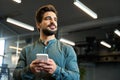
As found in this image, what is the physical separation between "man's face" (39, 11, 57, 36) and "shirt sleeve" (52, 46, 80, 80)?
0.15 m

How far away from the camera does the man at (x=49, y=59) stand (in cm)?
131

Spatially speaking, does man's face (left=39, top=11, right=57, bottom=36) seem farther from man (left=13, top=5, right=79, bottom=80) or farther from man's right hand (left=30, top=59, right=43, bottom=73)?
man's right hand (left=30, top=59, right=43, bottom=73)

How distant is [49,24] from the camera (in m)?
1.48

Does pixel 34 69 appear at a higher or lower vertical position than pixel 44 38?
lower

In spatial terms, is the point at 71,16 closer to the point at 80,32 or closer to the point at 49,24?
the point at 80,32

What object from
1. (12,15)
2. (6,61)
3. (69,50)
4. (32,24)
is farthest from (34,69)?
(6,61)

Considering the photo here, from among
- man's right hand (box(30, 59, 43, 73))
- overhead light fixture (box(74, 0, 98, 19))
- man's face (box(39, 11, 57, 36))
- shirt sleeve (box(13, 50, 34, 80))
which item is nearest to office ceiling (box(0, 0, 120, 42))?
overhead light fixture (box(74, 0, 98, 19))

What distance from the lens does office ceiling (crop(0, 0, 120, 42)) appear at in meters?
8.58

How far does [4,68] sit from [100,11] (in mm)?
4638

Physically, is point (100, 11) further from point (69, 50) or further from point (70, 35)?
point (69, 50)

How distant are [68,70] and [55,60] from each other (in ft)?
0.33

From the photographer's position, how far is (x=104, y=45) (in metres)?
13.2

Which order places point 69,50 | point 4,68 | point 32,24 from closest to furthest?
1. point 69,50
2. point 4,68
3. point 32,24

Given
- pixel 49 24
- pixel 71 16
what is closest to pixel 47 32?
pixel 49 24
